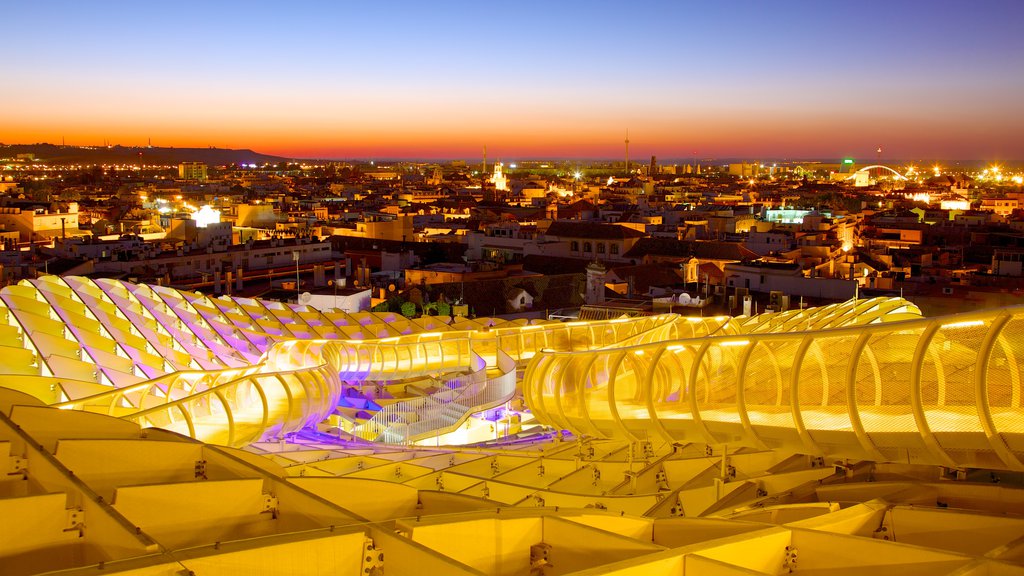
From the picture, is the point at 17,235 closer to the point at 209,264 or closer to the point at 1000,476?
the point at 209,264

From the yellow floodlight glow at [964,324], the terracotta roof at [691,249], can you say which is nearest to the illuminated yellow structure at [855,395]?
the yellow floodlight glow at [964,324]

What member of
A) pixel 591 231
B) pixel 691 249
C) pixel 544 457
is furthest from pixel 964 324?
pixel 591 231

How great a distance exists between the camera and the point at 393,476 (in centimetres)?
1010

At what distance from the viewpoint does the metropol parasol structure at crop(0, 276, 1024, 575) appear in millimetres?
4555

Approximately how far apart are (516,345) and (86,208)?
76.9 m

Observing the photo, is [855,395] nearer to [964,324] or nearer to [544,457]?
[964,324]

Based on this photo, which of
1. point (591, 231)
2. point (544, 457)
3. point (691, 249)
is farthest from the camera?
point (591, 231)

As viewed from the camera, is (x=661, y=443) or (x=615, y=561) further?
(x=661, y=443)

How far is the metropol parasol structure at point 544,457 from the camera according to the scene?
455 centimetres

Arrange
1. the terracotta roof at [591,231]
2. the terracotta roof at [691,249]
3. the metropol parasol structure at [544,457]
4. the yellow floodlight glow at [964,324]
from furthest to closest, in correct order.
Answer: the terracotta roof at [591,231]
the terracotta roof at [691,249]
the yellow floodlight glow at [964,324]
the metropol parasol structure at [544,457]

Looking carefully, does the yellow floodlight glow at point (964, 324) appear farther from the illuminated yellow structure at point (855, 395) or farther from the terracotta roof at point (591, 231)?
the terracotta roof at point (591, 231)

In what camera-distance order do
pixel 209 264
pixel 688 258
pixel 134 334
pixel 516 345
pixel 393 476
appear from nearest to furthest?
pixel 393 476 → pixel 134 334 → pixel 516 345 → pixel 209 264 → pixel 688 258

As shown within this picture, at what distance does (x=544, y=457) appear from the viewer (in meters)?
10.8

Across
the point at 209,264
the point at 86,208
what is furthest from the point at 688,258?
the point at 86,208
